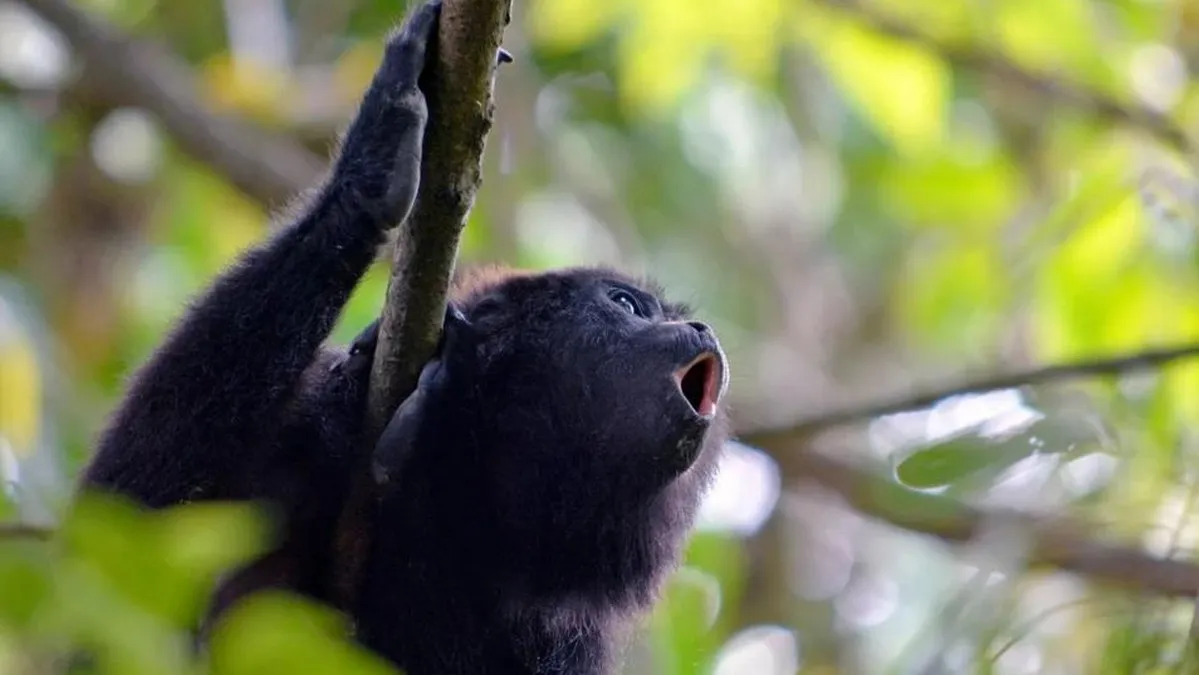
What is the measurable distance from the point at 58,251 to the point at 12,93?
0.86 metres

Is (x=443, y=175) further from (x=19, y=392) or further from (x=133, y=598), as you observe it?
(x=19, y=392)

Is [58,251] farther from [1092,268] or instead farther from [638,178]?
[1092,268]

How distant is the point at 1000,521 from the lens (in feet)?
16.6

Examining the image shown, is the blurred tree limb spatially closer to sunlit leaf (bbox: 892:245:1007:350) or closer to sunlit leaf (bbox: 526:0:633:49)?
sunlit leaf (bbox: 892:245:1007:350)

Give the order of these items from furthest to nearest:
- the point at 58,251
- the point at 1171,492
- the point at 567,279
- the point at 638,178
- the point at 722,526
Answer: the point at 638,178 → the point at 58,251 → the point at 722,526 → the point at 1171,492 → the point at 567,279

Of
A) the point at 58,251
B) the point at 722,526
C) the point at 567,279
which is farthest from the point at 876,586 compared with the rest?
the point at 567,279

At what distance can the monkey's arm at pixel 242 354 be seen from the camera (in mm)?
3109

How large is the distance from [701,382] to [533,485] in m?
0.39

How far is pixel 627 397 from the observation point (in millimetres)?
3393

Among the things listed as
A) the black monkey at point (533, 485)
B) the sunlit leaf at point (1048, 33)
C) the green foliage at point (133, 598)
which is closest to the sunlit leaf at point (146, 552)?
the green foliage at point (133, 598)

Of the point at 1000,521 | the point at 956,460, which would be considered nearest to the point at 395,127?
the point at 956,460

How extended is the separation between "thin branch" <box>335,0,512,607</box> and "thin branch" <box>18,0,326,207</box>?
3071 millimetres

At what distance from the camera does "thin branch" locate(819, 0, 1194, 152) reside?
6.41 meters

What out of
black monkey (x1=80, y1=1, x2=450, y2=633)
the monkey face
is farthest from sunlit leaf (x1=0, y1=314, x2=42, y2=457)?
the monkey face
